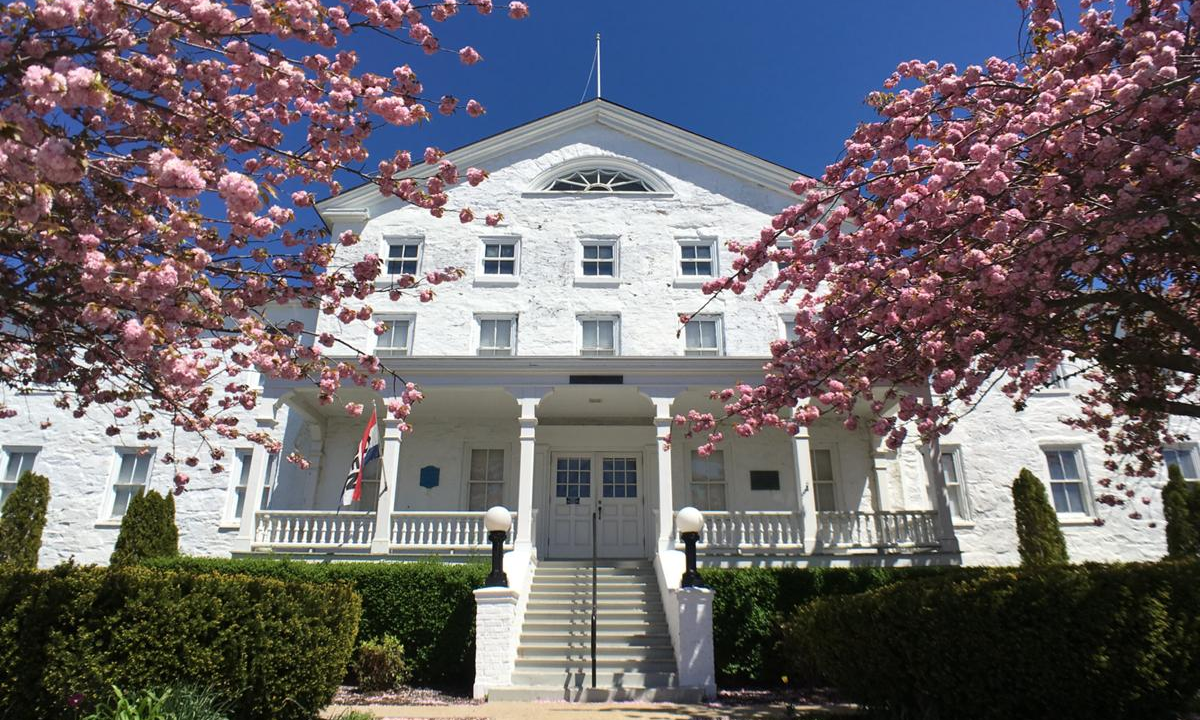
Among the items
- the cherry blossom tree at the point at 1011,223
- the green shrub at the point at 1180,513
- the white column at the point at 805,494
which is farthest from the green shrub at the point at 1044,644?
the green shrub at the point at 1180,513

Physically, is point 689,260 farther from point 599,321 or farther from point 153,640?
point 153,640

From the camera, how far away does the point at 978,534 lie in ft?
53.3

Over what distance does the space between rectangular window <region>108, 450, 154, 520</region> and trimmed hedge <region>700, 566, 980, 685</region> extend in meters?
13.5

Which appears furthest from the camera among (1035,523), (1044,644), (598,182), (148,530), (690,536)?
(598,182)

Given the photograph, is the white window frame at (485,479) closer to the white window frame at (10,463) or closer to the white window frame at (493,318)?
the white window frame at (493,318)

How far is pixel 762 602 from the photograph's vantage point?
11.5m

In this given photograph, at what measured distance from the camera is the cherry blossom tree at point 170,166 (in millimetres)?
4180

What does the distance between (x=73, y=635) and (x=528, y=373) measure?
862 centimetres

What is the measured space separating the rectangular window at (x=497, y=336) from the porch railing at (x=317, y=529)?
459cm

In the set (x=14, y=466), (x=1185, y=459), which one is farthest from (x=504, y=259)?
(x=1185, y=459)

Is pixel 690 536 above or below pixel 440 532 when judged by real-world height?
below

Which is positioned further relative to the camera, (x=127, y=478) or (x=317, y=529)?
(x=127, y=478)

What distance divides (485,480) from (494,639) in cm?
602

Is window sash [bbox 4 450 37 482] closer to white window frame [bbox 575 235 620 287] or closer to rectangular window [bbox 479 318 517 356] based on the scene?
rectangular window [bbox 479 318 517 356]
